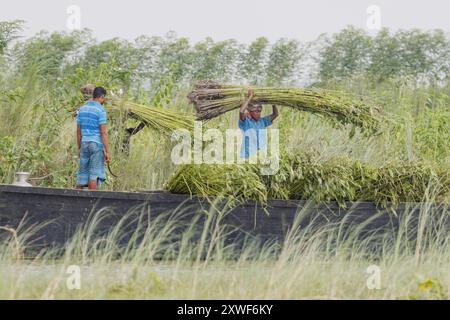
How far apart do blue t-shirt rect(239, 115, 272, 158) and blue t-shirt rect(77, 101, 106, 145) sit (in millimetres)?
1876

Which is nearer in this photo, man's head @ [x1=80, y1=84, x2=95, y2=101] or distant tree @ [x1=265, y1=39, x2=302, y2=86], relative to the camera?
man's head @ [x1=80, y1=84, x2=95, y2=101]

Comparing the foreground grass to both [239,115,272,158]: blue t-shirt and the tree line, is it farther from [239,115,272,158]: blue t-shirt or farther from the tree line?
the tree line

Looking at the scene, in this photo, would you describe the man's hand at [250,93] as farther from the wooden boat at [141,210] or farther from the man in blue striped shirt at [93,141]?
the man in blue striped shirt at [93,141]

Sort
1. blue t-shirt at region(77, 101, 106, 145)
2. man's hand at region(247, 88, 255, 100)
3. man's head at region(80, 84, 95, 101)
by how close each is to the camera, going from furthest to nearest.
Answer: man's head at region(80, 84, 95, 101)
man's hand at region(247, 88, 255, 100)
blue t-shirt at region(77, 101, 106, 145)

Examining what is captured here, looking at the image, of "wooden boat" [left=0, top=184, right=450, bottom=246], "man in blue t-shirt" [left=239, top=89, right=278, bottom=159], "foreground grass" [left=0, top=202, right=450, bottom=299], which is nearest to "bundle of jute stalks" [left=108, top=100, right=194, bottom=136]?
"man in blue t-shirt" [left=239, top=89, right=278, bottom=159]

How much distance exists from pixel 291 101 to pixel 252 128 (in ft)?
2.89

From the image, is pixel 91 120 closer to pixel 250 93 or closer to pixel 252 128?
pixel 250 93

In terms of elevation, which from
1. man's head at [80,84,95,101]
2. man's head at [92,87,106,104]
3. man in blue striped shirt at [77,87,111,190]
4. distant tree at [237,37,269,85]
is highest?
distant tree at [237,37,269,85]

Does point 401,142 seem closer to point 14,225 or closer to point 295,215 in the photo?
point 295,215

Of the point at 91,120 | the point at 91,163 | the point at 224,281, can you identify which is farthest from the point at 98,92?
the point at 224,281

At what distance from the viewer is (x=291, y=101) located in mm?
10727

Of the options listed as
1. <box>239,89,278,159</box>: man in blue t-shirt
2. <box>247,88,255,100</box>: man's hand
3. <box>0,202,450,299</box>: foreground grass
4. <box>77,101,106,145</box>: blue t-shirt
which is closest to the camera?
<box>0,202,450,299</box>: foreground grass

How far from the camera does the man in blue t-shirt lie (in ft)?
36.4

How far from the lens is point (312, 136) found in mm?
12156
